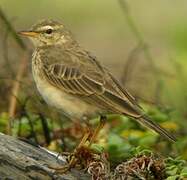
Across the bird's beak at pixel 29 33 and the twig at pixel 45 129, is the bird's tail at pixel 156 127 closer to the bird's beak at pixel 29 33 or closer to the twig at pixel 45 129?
the twig at pixel 45 129

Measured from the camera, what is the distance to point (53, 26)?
8.86 m

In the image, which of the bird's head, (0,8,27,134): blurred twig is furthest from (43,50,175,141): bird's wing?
(0,8,27,134): blurred twig

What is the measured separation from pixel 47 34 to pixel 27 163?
6.92ft

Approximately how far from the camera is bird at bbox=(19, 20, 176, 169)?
7.82 metres

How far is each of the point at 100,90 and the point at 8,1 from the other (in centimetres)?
1084

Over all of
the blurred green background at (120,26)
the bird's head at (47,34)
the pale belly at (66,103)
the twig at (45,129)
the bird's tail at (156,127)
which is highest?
the bird's head at (47,34)

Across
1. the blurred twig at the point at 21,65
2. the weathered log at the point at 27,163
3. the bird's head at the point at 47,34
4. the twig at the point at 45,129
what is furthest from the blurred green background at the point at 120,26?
the weathered log at the point at 27,163

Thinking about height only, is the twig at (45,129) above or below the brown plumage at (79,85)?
below

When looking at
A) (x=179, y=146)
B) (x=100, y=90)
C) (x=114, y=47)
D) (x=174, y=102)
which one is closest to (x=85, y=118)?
(x=100, y=90)

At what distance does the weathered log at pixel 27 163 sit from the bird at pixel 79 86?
59 cm

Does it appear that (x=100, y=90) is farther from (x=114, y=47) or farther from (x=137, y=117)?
(x=114, y=47)

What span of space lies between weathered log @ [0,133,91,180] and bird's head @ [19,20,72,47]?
1571mm

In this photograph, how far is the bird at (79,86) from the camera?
7.82 m

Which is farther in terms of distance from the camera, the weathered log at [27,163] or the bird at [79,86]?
the bird at [79,86]
